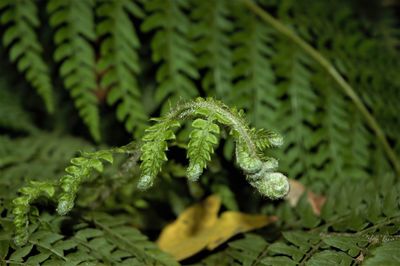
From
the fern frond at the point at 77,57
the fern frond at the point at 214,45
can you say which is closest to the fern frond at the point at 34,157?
the fern frond at the point at 77,57

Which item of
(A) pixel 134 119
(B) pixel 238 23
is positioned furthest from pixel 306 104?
(A) pixel 134 119

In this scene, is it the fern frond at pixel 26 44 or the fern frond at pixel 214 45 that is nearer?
the fern frond at pixel 26 44

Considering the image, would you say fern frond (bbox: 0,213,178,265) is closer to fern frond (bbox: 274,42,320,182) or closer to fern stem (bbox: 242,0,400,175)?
fern frond (bbox: 274,42,320,182)

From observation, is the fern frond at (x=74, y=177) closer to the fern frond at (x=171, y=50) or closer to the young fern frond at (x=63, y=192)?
the young fern frond at (x=63, y=192)

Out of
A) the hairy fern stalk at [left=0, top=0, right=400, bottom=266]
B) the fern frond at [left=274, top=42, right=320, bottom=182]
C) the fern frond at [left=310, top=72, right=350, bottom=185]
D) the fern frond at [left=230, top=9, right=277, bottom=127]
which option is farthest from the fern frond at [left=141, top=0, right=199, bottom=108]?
the fern frond at [left=310, top=72, right=350, bottom=185]

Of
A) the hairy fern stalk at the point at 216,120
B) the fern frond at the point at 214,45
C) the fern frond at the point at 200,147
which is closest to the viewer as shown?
the fern frond at the point at 200,147

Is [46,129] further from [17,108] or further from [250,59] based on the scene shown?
[250,59]
